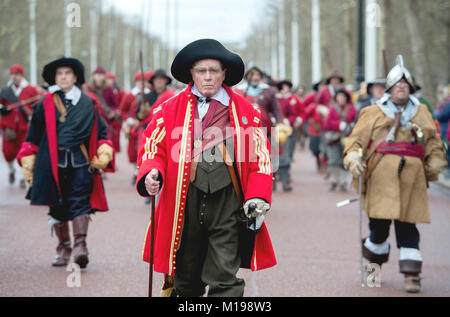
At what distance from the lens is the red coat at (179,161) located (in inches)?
197

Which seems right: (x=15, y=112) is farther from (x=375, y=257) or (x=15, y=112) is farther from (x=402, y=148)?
(x=402, y=148)

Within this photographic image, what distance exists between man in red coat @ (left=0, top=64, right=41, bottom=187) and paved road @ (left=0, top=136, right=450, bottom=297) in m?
1.24

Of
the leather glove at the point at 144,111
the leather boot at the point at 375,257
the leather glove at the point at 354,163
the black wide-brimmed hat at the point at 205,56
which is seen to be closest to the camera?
the black wide-brimmed hat at the point at 205,56

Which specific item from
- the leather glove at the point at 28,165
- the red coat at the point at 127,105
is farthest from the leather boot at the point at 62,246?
the red coat at the point at 127,105

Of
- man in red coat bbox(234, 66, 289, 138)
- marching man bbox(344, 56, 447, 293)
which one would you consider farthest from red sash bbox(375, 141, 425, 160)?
man in red coat bbox(234, 66, 289, 138)

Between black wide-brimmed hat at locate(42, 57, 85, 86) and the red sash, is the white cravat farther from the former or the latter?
black wide-brimmed hat at locate(42, 57, 85, 86)

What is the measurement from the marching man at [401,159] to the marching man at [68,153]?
7.75ft

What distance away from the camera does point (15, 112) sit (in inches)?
567

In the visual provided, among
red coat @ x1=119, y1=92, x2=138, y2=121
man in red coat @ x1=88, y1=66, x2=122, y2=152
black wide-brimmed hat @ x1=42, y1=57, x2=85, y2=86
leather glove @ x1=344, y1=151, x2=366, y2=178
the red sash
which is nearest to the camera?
leather glove @ x1=344, y1=151, x2=366, y2=178

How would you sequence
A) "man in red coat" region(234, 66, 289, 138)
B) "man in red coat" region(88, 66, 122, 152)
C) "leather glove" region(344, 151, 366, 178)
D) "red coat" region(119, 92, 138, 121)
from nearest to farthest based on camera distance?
"leather glove" region(344, 151, 366, 178)
"man in red coat" region(234, 66, 289, 138)
"red coat" region(119, 92, 138, 121)
"man in red coat" region(88, 66, 122, 152)

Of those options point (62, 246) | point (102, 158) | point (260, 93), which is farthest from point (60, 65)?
point (260, 93)

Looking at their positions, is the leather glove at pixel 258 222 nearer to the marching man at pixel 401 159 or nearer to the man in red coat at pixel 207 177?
the man in red coat at pixel 207 177

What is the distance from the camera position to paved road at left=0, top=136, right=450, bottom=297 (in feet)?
23.1
